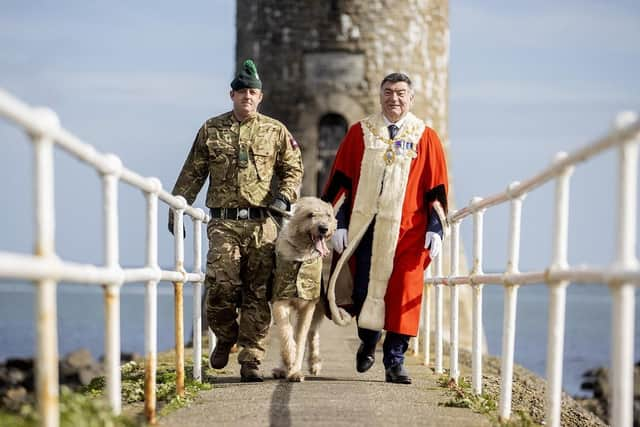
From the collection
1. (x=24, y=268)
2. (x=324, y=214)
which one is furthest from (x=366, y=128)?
(x=24, y=268)

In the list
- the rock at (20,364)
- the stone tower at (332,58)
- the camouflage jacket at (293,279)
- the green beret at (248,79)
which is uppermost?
the stone tower at (332,58)

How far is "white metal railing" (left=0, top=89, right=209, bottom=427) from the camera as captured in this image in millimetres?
3740

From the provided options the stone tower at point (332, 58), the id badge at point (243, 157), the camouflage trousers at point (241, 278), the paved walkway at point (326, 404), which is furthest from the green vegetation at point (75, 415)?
the stone tower at point (332, 58)

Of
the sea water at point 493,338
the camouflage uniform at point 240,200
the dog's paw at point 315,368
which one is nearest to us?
the camouflage uniform at point 240,200

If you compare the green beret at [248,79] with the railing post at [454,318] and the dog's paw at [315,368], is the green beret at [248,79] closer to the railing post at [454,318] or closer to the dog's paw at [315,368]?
the railing post at [454,318]

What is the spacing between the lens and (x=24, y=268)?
141 inches

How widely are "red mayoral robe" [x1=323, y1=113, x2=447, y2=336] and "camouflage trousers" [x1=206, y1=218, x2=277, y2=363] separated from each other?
50cm

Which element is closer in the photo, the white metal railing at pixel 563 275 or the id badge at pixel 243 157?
the white metal railing at pixel 563 275

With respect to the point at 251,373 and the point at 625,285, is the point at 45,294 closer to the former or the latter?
the point at 625,285

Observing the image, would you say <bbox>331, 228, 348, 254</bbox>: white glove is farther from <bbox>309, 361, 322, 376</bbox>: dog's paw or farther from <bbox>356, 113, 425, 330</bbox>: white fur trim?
<bbox>309, 361, 322, 376</bbox>: dog's paw

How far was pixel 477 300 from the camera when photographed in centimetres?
692

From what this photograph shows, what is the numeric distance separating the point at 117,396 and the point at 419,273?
3344 mm

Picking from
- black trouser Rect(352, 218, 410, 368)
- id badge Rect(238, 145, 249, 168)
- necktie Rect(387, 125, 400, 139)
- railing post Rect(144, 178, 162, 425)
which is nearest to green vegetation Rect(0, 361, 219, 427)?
railing post Rect(144, 178, 162, 425)

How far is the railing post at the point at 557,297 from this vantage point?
509 cm
